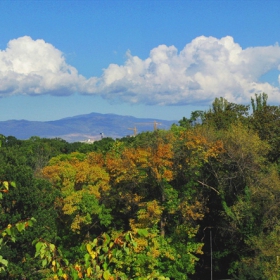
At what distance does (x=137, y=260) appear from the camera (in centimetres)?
2812

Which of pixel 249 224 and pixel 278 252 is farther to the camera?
pixel 249 224

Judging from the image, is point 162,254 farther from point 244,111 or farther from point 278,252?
point 244,111

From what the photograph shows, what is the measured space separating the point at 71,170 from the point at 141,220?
6584 millimetres

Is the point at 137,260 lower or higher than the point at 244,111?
lower


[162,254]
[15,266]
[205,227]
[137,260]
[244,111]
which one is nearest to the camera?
[15,266]

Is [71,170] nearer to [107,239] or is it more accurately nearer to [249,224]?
[249,224]

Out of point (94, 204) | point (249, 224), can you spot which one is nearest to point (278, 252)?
point (249, 224)

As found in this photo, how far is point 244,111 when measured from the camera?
5512 centimetres

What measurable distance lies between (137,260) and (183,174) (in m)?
7.55

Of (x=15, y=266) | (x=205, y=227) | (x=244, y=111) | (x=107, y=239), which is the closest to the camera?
(x=107, y=239)

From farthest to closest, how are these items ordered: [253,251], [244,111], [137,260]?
[244,111] < [253,251] < [137,260]

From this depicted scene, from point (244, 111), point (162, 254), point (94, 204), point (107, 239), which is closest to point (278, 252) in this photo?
point (162, 254)

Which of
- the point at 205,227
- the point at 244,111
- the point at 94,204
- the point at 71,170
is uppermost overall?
the point at 244,111

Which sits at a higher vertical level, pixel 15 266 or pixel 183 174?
pixel 183 174
